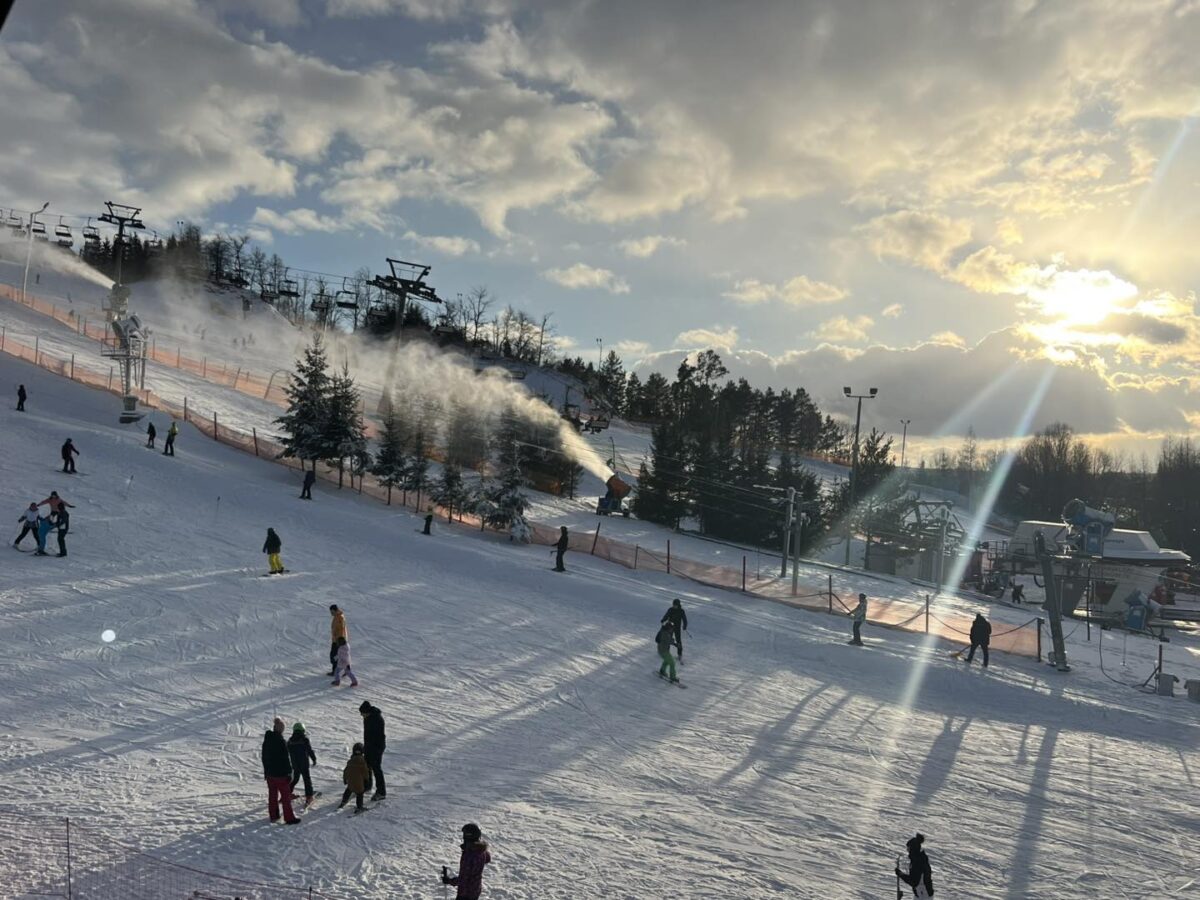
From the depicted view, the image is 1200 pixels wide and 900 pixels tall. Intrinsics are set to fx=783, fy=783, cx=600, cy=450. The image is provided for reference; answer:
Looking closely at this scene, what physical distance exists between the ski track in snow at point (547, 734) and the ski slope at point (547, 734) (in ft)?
0.20

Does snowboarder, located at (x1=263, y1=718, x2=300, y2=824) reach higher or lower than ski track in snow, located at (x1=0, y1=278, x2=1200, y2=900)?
higher

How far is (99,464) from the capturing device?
28.9 metres

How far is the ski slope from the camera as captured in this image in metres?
9.58

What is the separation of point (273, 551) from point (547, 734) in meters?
10.3

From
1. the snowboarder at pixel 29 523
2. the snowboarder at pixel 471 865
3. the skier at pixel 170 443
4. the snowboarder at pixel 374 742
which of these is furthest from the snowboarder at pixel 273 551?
the snowboarder at pixel 471 865

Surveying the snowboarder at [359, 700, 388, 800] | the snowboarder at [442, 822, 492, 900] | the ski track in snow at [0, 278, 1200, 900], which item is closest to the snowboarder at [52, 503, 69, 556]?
the ski track in snow at [0, 278, 1200, 900]

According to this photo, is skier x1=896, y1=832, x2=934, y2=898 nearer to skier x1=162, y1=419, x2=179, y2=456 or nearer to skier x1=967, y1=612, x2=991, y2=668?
skier x1=967, y1=612, x2=991, y2=668

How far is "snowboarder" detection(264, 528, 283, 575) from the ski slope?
0.51 metres

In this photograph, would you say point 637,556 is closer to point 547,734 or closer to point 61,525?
point 547,734

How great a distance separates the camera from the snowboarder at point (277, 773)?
29.9 ft

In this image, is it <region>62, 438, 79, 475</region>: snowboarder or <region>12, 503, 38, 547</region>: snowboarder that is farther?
<region>62, 438, 79, 475</region>: snowboarder

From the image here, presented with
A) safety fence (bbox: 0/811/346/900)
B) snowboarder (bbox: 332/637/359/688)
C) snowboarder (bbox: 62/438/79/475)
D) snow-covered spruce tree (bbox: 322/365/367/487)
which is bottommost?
safety fence (bbox: 0/811/346/900)

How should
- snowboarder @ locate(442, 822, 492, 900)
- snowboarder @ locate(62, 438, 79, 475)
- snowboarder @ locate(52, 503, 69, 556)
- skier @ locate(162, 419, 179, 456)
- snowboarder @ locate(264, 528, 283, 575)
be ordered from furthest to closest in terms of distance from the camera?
1. skier @ locate(162, 419, 179, 456)
2. snowboarder @ locate(62, 438, 79, 475)
3. snowboarder @ locate(264, 528, 283, 575)
4. snowboarder @ locate(52, 503, 69, 556)
5. snowboarder @ locate(442, 822, 492, 900)

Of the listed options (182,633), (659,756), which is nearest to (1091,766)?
(659,756)
